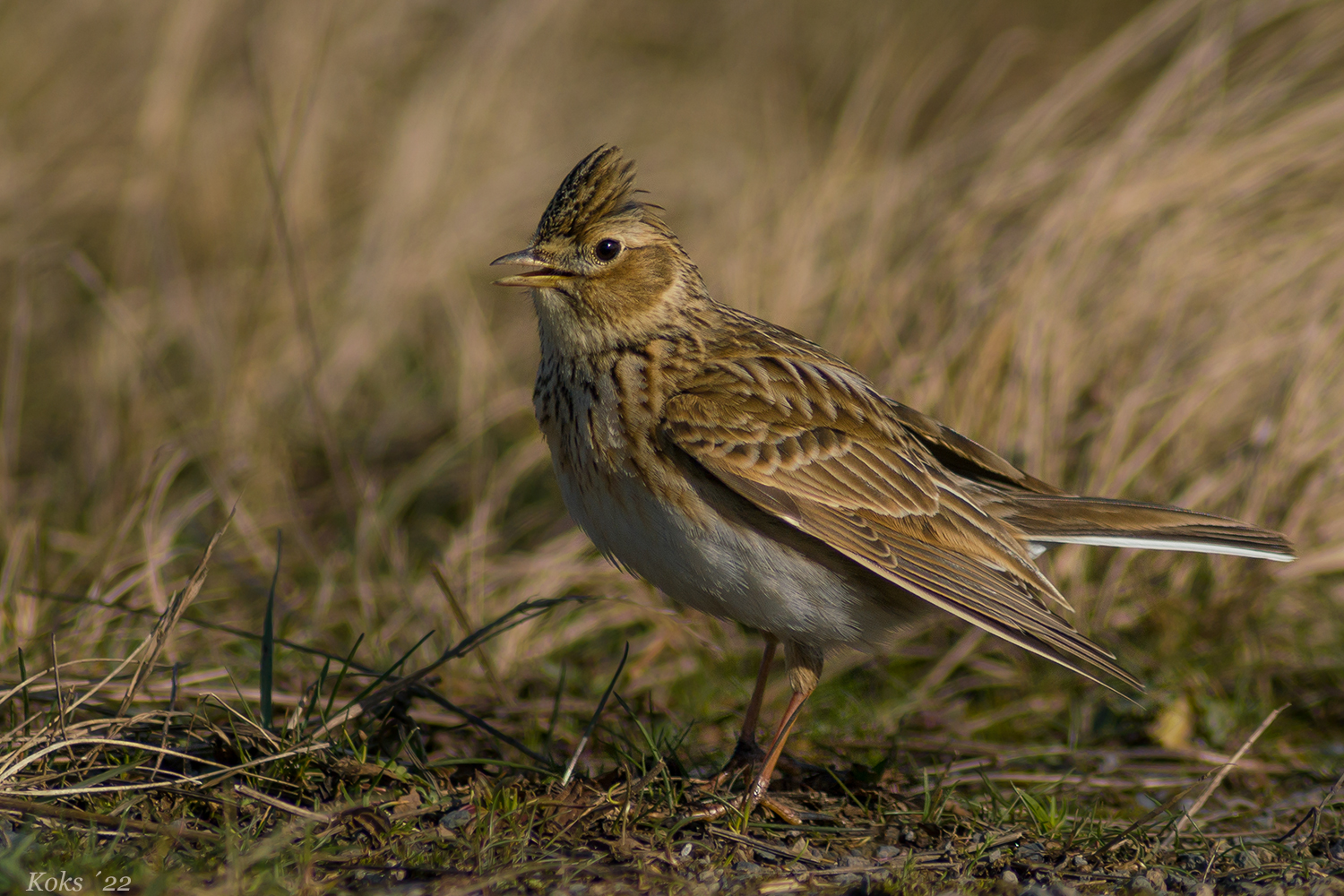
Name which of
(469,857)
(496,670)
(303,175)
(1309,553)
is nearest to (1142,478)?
(1309,553)

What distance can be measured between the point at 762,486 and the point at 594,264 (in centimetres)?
105

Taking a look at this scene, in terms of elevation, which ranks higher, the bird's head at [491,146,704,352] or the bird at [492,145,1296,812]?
the bird's head at [491,146,704,352]

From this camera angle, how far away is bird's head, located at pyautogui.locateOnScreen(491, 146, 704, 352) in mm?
4586

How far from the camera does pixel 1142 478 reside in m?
6.31

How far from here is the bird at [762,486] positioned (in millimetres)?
4172

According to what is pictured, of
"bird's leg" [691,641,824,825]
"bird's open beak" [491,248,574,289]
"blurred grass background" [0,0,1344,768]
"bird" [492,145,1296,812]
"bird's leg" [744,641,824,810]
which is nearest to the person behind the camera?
"bird's leg" [691,641,824,825]

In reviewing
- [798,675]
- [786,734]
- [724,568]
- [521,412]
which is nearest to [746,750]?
[786,734]

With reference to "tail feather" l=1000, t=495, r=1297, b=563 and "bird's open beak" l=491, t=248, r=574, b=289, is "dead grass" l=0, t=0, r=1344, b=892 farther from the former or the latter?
"bird's open beak" l=491, t=248, r=574, b=289

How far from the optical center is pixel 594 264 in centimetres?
463

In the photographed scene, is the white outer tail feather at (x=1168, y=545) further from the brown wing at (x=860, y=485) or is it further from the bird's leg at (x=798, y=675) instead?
the bird's leg at (x=798, y=675)

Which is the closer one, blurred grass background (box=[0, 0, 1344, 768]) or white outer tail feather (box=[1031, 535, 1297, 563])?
white outer tail feather (box=[1031, 535, 1297, 563])

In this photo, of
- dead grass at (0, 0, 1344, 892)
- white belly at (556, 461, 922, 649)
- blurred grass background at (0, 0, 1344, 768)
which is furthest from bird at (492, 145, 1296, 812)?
blurred grass background at (0, 0, 1344, 768)

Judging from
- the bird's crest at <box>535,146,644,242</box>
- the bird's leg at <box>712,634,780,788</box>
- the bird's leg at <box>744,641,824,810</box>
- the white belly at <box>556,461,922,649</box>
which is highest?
the bird's crest at <box>535,146,644,242</box>

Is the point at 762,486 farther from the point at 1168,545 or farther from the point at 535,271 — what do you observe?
the point at 1168,545
